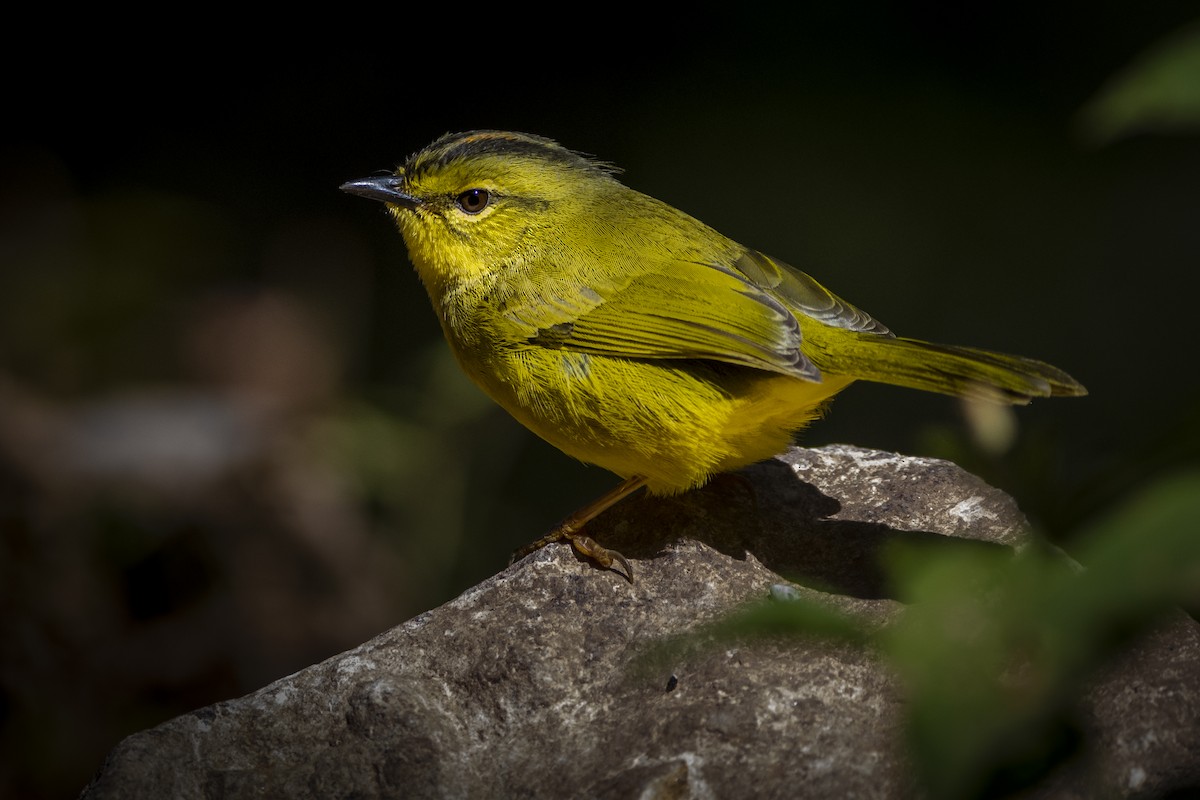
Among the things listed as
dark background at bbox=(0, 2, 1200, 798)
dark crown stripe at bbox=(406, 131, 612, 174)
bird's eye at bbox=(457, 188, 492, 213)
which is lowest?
dark background at bbox=(0, 2, 1200, 798)

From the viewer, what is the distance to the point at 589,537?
352cm

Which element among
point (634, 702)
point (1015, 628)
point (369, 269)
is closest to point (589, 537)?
point (634, 702)

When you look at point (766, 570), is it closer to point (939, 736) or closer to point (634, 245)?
point (634, 245)

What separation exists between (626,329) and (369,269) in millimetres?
3594

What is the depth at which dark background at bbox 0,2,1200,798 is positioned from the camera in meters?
4.94

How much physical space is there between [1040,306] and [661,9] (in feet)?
9.17

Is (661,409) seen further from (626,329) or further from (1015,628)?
(1015,628)

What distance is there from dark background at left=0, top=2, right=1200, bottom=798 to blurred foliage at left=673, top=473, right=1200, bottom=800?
402cm

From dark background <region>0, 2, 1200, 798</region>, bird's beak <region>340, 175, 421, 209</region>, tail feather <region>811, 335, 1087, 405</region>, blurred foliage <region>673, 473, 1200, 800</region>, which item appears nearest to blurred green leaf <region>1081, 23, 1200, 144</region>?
blurred foliage <region>673, 473, 1200, 800</region>

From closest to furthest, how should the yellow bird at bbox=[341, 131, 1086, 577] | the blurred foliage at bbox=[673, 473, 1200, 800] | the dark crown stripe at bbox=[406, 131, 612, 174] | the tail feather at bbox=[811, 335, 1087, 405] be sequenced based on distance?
the blurred foliage at bbox=[673, 473, 1200, 800] < the tail feather at bbox=[811, 335, 1087, 405] < the yellow bird at bbox=[341, 131, 1086, 577] < the dark crown stripe at bbox=[406, 131, 612, 174]

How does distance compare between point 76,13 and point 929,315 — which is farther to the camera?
point 76,13

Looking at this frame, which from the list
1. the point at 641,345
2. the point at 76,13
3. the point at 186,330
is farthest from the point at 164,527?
the point at 76,13

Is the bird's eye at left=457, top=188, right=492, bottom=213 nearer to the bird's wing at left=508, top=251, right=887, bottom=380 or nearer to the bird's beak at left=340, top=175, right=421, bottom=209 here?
the bird's beak at left=340, top=175, right=421, bottom=209

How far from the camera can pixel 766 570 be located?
11.2 feet
